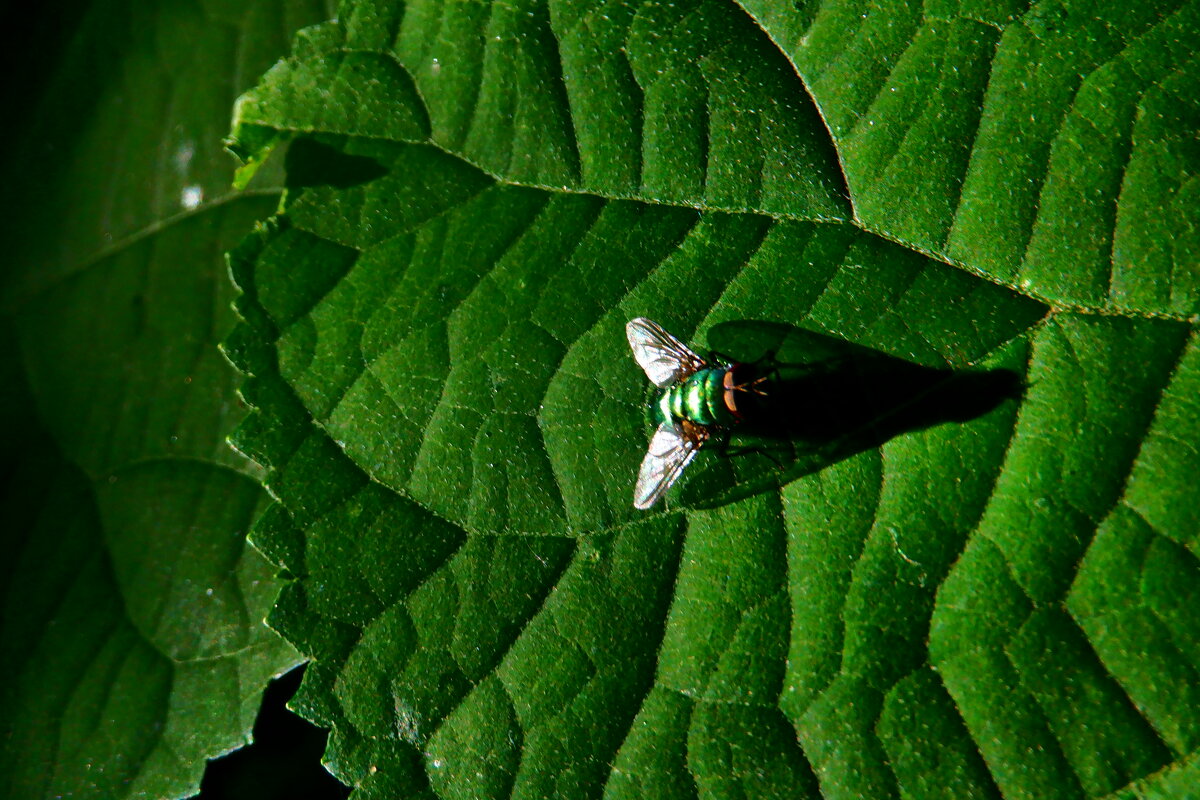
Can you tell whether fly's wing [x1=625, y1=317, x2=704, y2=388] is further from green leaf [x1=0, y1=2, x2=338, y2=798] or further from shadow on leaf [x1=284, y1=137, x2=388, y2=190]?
green leaf [x1=0, y1=2, x2=338, y2=798]

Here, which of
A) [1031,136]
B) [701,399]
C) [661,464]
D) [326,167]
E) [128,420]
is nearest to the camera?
[1031,136]

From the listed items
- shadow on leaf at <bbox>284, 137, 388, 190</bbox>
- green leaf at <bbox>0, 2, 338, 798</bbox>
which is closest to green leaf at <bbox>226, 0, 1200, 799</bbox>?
shadow on leaf at <bbox>284, 137, 388, 190</bbox>

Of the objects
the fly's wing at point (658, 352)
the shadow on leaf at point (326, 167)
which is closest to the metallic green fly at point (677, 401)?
the fly's wing at point (658, 352)

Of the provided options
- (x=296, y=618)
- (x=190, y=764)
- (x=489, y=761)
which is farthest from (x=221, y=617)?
(x=489, y=761)

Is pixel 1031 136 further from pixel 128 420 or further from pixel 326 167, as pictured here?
pixel 128 420

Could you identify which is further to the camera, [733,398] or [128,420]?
[128,420]

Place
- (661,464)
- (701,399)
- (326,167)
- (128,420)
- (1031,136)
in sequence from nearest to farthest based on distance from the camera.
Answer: (1031,136) → (661,464) → (701,399) → (326,167) → (128,420)

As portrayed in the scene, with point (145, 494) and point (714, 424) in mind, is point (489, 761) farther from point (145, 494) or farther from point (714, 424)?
point (145, 494)

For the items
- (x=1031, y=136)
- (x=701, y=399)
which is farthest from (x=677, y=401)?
(x=1031, y=136)
